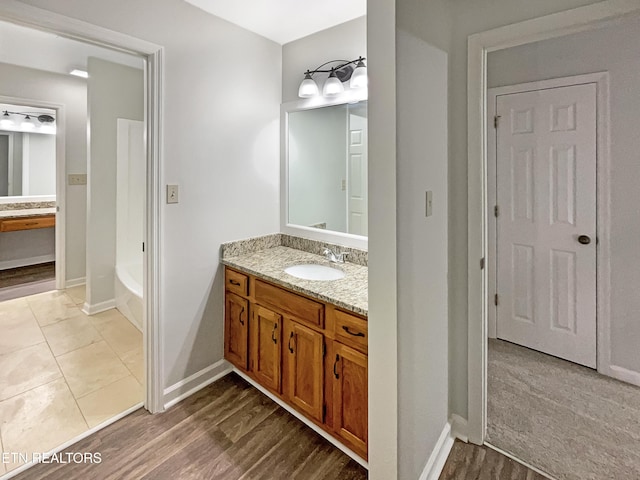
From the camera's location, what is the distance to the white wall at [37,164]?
4812 mm

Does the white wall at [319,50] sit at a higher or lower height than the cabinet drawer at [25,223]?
higher

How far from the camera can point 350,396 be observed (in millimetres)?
1588

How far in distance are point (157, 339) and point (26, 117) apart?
4733mm

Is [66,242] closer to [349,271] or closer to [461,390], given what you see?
[349,271]

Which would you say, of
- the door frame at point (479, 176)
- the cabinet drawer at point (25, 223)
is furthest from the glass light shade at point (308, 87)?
the cabinet drawer at point (25, 223)

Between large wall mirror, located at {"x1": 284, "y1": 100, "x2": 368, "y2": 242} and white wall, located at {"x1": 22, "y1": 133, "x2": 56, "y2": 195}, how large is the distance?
169 inches

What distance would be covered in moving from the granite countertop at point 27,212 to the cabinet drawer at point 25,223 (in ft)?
0.13

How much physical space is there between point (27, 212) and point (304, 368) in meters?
4.70

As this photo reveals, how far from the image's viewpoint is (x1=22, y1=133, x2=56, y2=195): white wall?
4812 mm

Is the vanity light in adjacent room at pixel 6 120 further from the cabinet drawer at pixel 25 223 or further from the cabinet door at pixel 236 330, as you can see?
the cabinet door at pixel 236 330

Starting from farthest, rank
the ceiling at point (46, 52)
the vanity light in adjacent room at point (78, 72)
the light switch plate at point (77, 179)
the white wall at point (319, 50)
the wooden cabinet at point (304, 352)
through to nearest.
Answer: the light switch plate at point (77, 179) → the vanity light in adjacent room at point (78, 72) → the ceiling at point (46, 52) → the white wall at point (319, 50) → the wooden cabinet at point (304, 352)

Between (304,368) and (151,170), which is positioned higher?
(151,170)

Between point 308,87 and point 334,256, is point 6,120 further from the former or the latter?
point 334,256

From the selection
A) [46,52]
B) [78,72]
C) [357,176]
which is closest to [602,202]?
[357,176]
